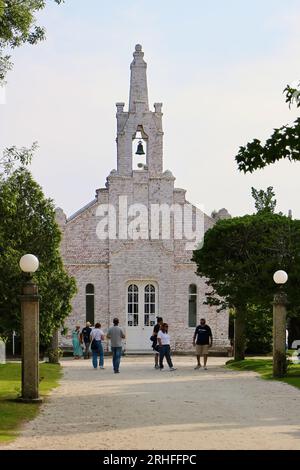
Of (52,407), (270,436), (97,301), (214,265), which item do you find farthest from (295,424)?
(97,301)

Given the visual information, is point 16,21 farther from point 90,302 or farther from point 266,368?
point 90,302

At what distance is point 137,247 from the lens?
43.4 metres

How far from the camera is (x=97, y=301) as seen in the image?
4291 cm

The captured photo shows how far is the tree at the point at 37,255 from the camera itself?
30.0 meters

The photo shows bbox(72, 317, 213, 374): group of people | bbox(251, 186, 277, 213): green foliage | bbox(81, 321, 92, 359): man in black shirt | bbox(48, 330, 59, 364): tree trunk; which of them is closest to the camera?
bbox(72, 317, 213, 374): group of people

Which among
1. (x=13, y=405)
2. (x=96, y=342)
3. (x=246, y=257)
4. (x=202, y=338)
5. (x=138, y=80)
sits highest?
(x=138, y=80)

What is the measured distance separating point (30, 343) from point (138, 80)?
28.2 m

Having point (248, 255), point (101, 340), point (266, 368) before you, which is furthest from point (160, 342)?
point (248, 255)

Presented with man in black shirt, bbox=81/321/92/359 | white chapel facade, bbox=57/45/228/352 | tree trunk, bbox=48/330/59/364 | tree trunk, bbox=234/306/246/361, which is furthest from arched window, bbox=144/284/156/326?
tree trunk, bbox=234/306/246/361

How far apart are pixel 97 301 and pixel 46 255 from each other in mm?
11229

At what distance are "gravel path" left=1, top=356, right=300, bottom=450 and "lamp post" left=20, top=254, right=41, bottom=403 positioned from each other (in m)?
0.47

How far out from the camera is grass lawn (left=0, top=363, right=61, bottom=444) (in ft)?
42.2

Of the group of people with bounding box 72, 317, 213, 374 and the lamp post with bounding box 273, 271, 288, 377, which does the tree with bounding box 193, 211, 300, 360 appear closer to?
the group of people with bounding box 72, 317, 213, 374

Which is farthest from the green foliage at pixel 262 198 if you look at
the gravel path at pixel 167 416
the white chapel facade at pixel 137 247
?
the gravel path at pixel 167 416
